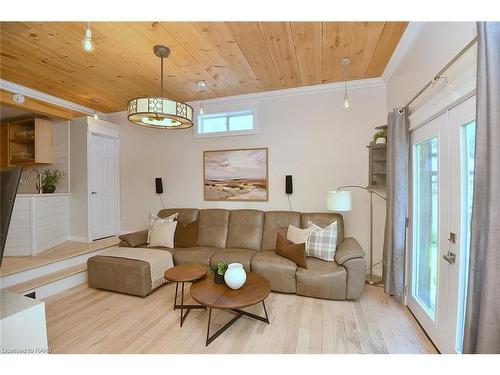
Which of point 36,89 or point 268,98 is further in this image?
point 268,98

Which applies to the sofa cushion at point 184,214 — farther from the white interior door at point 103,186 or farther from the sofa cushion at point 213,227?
the white interior door at point 103,186

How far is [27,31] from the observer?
6.69ft

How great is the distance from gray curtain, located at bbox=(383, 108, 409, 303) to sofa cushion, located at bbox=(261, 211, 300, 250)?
1.20 metres

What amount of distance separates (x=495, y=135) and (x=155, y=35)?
8.47 feet

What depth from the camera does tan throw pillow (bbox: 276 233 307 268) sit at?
270cm

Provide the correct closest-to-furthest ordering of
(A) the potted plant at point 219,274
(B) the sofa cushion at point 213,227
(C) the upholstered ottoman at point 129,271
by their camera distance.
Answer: (A) the potted plant at point 219,274 < (C) the upholstered ottoman at point 129,271 < (B) the sofa cushion at point 213,227

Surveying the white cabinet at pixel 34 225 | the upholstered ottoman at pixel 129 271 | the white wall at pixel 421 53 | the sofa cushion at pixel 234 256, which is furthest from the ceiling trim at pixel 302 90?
the white cabinet at pixel 34 225

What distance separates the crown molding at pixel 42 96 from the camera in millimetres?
3051

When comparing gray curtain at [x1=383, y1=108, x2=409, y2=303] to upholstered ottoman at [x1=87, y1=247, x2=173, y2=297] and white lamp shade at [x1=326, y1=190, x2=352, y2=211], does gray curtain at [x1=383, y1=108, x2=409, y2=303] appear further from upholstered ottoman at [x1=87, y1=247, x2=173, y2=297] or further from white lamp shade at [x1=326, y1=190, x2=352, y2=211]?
upholstered ottoman at [x1=87, y1=247, x2=173, y2=297]

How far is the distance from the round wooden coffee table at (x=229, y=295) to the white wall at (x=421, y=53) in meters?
2.37

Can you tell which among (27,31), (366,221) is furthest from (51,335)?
(366,221)

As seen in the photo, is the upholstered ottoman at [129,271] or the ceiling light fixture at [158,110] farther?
the upholstered ottoman at [129,271]

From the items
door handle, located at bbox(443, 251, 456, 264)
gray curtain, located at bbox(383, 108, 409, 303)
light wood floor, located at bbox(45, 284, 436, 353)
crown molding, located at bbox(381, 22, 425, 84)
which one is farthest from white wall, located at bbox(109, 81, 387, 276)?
door handle, located at bbox(443, 251, 456, 264)

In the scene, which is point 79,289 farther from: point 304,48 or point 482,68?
point 482,68
